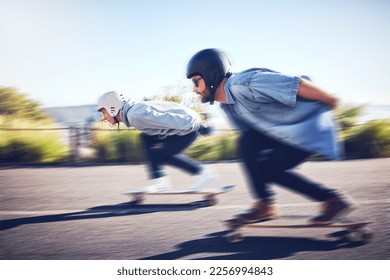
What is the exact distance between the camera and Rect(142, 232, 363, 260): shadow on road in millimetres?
2521

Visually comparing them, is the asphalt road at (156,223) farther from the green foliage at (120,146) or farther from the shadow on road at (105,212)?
the green foliage at (120,146)

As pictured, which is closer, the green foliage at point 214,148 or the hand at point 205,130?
the hand at point 205,130

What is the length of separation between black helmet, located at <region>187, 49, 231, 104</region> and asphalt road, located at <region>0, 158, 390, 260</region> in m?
1.04

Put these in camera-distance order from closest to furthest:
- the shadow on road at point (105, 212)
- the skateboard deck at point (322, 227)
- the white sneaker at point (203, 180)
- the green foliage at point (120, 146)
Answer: the skateboard deck at point (322, 227) → the shadow on road at point (105, 212) → the white sneaker at point (203, 180) → the green foliage at point (120, 146)

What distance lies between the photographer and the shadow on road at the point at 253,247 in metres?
2.52

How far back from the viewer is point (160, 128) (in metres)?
3.50

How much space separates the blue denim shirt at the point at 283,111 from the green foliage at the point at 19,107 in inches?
108

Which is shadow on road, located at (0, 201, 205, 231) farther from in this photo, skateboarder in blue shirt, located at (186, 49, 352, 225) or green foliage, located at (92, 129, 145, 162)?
green foliage, located at (92, 129, 145, 162)

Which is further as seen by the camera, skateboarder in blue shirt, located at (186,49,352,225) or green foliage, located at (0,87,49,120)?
green foliage, located at (0,87,49,120)

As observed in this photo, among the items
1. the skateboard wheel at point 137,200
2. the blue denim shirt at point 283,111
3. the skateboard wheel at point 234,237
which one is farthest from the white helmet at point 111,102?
the skateboard wheel at point 234,237

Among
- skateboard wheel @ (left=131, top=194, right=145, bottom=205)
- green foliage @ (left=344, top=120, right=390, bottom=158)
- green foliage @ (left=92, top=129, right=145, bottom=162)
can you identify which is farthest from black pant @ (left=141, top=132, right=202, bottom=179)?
green foliage @ (left=344, top=120, right=390, bottom=158)

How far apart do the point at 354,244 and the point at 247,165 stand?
85cm

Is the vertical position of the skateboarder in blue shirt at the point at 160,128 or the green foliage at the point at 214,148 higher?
the skateboarder in blue shirt at the point at 160,128

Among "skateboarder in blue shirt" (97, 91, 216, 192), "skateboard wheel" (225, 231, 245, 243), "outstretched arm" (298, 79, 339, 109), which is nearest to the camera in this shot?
"outstretched arm" (298, 79, 339, 109)
